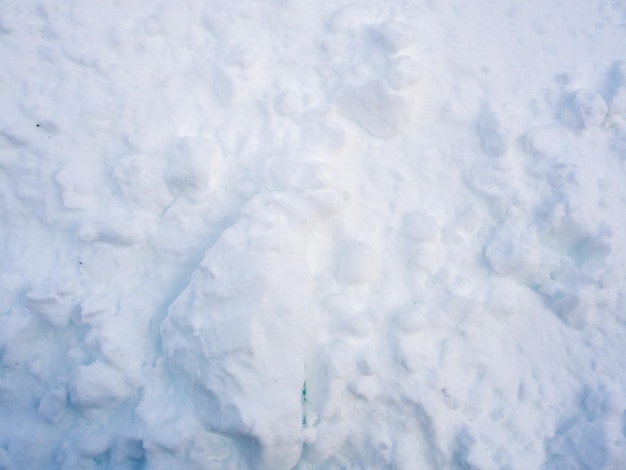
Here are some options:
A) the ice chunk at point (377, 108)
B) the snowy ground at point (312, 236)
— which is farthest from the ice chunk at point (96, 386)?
the ice chunk at point (377, 108)

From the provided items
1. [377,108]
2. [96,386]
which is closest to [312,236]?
[377,108]

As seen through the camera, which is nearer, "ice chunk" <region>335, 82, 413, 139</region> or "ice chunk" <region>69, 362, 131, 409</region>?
"ice chunk" <region>69, 362, 131, 409</region>

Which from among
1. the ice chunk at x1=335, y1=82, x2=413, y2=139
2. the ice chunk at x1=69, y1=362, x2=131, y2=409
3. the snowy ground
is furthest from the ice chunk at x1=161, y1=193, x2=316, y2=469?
the ice chunk at x1=335, y1=82, x2=413, y2=139

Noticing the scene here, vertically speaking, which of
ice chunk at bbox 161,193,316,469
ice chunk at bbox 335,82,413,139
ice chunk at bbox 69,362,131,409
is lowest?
ice chunk at bbox 69,362,131,409

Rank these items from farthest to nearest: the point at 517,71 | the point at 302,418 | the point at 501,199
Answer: the point at 517,71 → the point at 501,199 → the point at 302,418

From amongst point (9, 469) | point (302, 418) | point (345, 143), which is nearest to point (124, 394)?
point (9, 469)

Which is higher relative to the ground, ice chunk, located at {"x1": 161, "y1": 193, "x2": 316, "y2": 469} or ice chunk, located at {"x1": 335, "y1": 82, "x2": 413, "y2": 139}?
ice chunk, located at {"x1": 335, "y1": 82, "x2": 413, "y2": 139}

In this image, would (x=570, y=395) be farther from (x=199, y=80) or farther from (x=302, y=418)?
(x=199, y=80)

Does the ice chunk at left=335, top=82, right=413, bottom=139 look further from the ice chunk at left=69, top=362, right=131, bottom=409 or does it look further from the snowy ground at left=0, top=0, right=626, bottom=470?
the ice chunk at left=69, top=362, right=131, bottom=409
